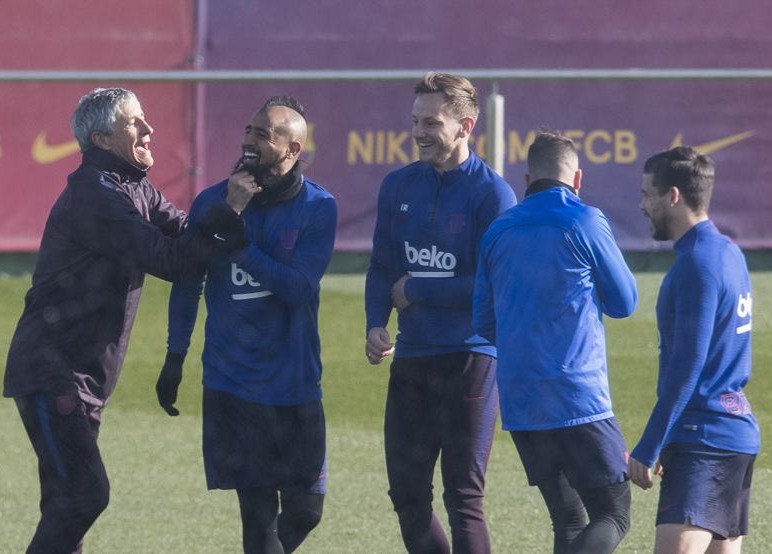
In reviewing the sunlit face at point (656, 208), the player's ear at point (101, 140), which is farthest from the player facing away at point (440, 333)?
the player's ear at point (101, 140)

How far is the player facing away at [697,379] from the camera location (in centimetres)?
406

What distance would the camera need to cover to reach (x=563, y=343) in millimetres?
4352

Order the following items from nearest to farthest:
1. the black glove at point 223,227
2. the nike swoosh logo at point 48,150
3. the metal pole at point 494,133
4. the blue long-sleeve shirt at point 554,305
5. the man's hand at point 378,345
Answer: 1. the blue long-sleeve shirt at point 554,305
2. the black glove at point 223,227
3. the man's hand at point 378,345
4. the metal pole at point 494,133
5. the nike swoosh logo at point 48,150

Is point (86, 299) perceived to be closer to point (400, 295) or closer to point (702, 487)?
point (400, 295)

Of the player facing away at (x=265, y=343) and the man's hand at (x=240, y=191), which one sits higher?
the man's hand at (x=240, y=191)

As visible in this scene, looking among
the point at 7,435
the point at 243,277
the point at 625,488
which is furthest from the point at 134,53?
the point at 625,488

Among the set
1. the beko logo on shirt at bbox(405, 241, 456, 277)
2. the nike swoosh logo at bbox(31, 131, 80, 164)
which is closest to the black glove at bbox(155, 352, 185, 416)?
the beko logo on shirt at bbox(405, 241, 456, 277)

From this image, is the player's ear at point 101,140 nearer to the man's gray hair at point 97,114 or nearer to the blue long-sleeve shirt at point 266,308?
the man's gray hair at point 97,114

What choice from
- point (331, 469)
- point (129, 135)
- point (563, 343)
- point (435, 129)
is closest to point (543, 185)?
point (563, 343)

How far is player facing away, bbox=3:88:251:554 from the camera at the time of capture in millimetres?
4730

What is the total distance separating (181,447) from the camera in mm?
7684

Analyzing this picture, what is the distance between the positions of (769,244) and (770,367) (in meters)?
3.03

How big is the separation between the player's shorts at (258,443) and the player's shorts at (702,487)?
1244mm

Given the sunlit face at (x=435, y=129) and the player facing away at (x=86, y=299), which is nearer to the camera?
the player facing away at (x=86, y=299)
